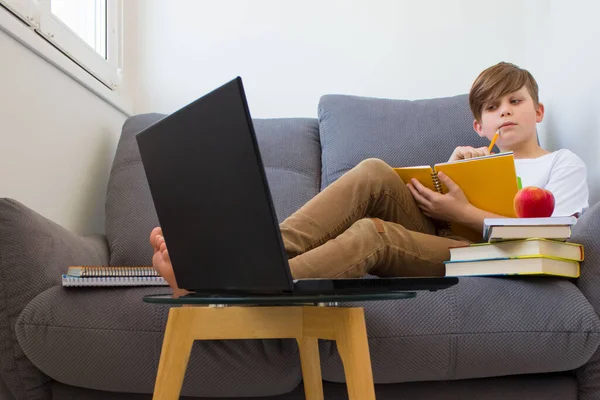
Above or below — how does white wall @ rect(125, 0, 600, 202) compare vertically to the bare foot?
above

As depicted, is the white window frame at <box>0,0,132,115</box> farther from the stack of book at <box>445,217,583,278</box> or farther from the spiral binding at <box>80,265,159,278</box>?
the stack of book at <box>445,217,583,278</box>

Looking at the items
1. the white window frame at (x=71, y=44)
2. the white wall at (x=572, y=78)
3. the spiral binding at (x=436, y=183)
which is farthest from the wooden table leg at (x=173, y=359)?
the white wall at (x=572, y=78)

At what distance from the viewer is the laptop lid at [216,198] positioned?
2.26 ft

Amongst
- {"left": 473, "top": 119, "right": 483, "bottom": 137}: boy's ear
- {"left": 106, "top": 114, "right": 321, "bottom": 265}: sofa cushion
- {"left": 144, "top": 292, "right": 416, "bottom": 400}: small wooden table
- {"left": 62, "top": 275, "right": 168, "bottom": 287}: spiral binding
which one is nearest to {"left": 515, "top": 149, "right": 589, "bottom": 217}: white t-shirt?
{"left": 473, "top": 119, "right": 483, "bottom": 137}: boy's ear

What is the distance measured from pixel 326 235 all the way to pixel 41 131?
0.84 m

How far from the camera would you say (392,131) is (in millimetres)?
1832

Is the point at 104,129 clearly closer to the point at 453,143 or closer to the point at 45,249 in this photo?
the point at 45,249

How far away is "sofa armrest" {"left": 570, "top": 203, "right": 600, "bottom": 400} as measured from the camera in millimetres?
1173

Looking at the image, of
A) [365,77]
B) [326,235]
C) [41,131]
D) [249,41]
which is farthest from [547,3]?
[41,131]

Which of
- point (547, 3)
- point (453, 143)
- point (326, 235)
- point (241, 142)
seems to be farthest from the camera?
point (547, 3)

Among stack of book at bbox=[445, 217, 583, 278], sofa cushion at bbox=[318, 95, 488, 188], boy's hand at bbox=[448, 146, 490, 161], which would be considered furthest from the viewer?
sofa cushion at bbox=[318, 95, 488, 188]

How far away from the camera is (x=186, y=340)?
89 cm

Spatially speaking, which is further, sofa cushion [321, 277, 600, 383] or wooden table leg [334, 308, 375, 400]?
sofa cushion [321, 277, 600, 383]

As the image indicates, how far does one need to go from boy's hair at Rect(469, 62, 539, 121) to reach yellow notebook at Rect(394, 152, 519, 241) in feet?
1.35
